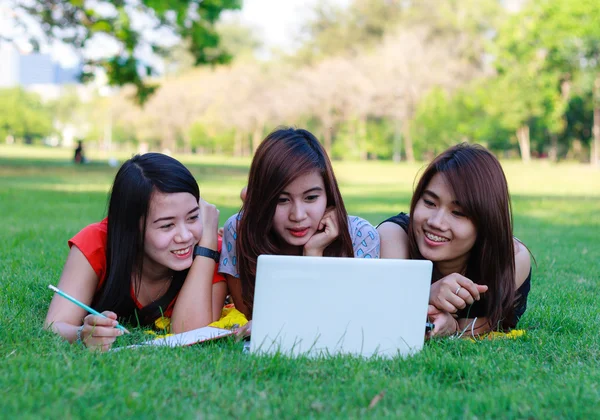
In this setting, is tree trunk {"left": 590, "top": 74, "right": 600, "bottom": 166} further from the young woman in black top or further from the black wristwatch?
the black wristwatch

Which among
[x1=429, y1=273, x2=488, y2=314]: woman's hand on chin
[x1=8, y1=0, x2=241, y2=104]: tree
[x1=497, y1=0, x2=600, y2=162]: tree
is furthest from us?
[x1=497, y1=0, x2=600, y2=162]: tree

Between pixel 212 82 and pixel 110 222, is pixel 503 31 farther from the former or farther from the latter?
pixel 110 222

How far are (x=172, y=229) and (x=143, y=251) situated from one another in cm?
19

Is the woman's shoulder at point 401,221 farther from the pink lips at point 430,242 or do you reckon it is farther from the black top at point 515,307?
the pink lips at point 430,242

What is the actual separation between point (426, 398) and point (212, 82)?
53630mm

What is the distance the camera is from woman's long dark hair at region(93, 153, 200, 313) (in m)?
3.29

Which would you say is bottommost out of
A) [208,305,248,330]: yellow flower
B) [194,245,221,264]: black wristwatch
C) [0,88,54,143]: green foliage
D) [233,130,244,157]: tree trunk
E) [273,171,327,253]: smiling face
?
→ [208,305,248,330]: yellow flower

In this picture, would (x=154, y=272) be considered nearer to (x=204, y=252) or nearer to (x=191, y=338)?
(x=204, y=252)

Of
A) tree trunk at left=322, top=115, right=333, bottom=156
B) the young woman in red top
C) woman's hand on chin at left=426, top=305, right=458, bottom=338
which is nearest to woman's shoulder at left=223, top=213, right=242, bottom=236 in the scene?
the young woman in red top

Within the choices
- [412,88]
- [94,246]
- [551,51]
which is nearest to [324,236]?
[94,246]

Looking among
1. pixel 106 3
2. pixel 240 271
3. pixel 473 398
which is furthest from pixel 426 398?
pixel 106 3

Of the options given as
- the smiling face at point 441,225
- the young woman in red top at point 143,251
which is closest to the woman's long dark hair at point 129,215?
the young woman in red top at point 143,251

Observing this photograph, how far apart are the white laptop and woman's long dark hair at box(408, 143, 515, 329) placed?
2.35ft

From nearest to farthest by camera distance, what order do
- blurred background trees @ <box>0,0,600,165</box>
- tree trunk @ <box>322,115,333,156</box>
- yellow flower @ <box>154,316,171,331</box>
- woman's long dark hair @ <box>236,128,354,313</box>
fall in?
woman's long dark hair @ <box>236,128,354,313</box>
yellow flower @ <box>154,316,171,331</box>
blurred background trees @ <box>0,0,600,165</box>
tree trunk @ <box>322,115,333,156</box>
